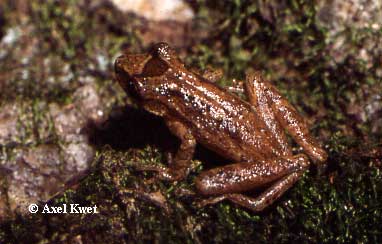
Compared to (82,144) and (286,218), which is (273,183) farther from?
(82,144)

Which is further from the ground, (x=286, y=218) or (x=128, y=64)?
(x=128, y=64)

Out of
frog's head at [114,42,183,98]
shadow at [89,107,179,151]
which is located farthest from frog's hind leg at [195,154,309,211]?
frog's head at [114,42,183,98]

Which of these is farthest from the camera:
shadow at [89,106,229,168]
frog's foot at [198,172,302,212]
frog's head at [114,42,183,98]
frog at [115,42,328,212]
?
shadow at [89,106,229,168]

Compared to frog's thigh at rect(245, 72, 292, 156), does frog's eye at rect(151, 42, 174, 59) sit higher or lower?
higher

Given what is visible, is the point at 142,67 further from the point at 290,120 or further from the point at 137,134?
the point at 290,120

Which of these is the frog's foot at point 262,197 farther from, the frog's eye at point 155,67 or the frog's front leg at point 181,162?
the frog's eye at point 155,67

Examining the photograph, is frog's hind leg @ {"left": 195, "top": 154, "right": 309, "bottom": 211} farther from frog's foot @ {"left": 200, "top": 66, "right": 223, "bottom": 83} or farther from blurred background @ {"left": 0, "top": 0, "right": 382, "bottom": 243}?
frog's foot @ {"left": 200, "top": 66, "right": 223, "bottom": 83}

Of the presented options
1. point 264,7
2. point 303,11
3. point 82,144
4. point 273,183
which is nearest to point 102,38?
point 82,144
